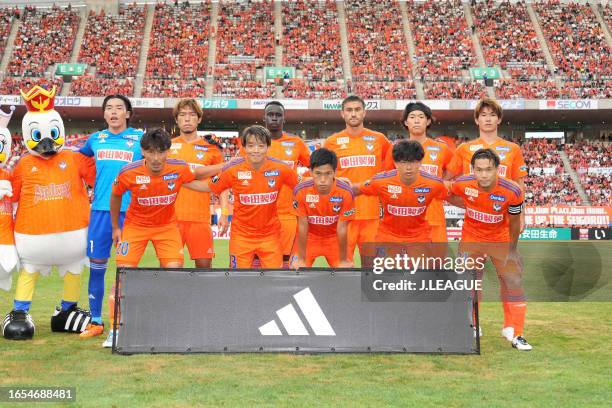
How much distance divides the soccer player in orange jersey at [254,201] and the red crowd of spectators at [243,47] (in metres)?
35.1

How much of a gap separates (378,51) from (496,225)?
40785 mm

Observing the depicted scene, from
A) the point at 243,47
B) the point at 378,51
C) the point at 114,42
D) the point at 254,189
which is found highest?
the point at 114,42

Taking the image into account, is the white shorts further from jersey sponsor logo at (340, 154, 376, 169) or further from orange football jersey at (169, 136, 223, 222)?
jersey sponsor logo at (340, 154, 376, 169)

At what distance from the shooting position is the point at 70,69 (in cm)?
4266

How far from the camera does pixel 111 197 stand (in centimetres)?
663

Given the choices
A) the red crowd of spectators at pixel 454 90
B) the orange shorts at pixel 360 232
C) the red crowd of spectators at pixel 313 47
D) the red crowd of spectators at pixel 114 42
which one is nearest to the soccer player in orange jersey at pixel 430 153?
the orange shorts at pixel 360 232

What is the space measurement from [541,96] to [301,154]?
37226 millimetres

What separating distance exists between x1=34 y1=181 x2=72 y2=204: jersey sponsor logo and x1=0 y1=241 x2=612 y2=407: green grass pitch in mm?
1493

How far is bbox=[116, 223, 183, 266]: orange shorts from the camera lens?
6535mm

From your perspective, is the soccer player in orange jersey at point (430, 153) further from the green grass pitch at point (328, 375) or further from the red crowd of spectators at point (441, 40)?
the red crowd of spectators at point (441, 40)

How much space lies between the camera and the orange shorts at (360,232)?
7.55 metres

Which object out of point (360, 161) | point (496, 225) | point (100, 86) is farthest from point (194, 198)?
point (100, 86)

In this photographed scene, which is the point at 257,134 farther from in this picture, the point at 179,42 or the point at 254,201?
the point at 179,42

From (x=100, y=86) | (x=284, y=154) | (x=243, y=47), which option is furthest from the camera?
(x=243, y=47)
